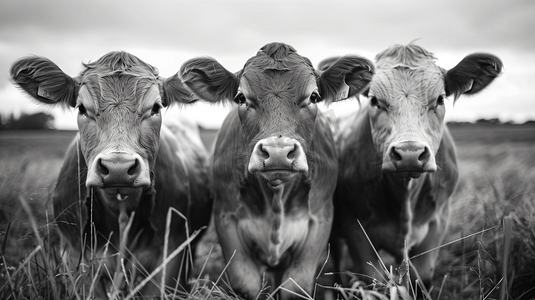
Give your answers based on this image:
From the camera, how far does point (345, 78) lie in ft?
15.4

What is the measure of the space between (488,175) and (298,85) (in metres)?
6.40

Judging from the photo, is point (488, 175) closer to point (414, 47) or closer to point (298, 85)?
point (414, 47)

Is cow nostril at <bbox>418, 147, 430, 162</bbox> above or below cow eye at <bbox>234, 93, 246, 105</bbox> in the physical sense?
below

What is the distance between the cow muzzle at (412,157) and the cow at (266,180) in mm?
771

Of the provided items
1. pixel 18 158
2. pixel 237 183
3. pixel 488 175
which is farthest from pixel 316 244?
pixel 18 158

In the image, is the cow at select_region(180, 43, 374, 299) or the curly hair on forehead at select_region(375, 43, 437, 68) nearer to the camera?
the cow at select_region(180, 43, 374, 299)

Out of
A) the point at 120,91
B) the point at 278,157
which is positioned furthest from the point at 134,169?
the point at 278,157

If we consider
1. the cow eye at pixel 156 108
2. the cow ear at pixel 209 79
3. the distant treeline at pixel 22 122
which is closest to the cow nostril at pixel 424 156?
the cow ear at pixel 209 79

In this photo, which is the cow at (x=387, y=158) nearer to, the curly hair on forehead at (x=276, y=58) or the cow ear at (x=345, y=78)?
the cow ear at (x=345, y=78)

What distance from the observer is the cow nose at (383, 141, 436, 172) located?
3828mm

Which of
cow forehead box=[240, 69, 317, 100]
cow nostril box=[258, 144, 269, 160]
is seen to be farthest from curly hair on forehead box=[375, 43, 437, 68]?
cow nostril box=[258, 144, 269, 160]

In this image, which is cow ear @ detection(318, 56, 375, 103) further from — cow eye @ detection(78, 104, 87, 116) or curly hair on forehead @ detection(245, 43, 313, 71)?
cow eye @ detection(78, 104, 87, 116)

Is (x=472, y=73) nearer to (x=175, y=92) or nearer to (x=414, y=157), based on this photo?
(x=414, y=157)

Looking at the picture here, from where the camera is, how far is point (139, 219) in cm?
440
